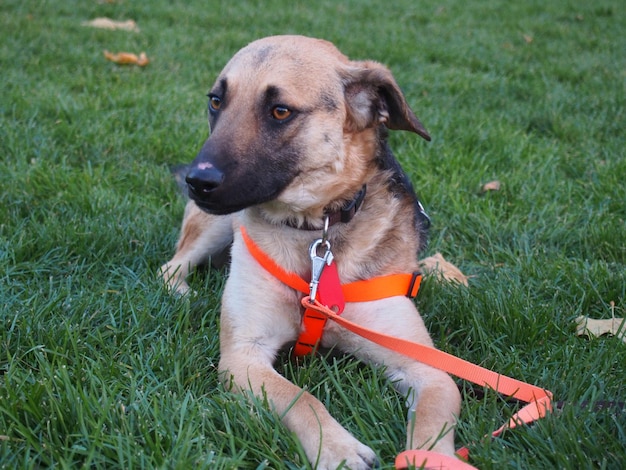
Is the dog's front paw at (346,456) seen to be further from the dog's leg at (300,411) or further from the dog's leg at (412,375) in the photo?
the dog's leg at (412,375)

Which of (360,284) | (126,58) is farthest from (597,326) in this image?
(126,58)

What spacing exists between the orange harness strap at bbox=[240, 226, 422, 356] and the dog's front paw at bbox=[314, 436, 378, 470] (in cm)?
70

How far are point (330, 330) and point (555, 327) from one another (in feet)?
3.48

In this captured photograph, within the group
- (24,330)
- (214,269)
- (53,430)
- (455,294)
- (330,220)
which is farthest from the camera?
(214,269)

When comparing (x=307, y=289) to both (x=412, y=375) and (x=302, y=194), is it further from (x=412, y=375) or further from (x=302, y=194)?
(x=412, y=375)

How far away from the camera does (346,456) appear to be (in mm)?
2225

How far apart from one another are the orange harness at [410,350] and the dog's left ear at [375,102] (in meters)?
0.72

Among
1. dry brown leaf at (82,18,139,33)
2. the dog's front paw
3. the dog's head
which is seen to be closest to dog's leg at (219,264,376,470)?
the dog's front paw

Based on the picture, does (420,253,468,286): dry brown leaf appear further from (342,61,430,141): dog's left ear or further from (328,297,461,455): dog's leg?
(342,61,430,141): dog's left ear

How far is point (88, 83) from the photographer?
247 inches

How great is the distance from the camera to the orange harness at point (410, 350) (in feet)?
7.04

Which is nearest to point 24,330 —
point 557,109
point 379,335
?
point 379,335

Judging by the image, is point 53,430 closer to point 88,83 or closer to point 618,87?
point 88,83

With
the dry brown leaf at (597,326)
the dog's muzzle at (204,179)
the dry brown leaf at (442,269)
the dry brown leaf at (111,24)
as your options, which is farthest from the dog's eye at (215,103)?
the dry brown leaf at (111,24)
